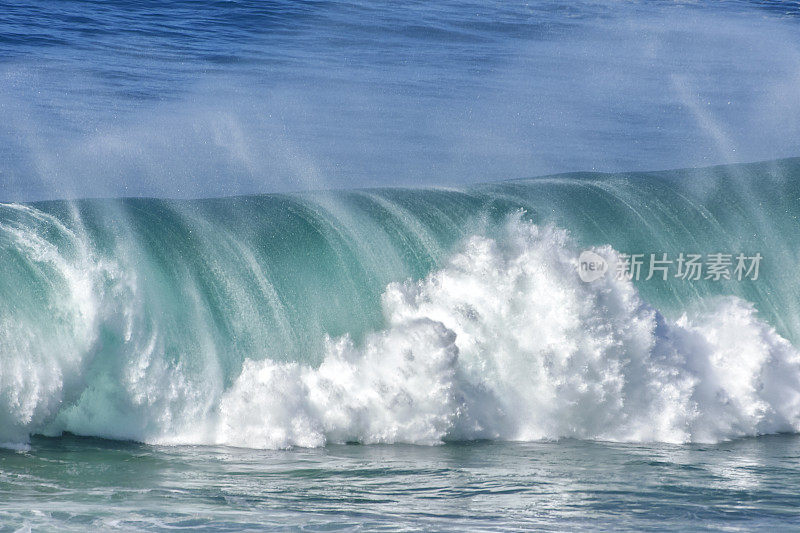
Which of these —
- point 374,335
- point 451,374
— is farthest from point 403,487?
point 374,335

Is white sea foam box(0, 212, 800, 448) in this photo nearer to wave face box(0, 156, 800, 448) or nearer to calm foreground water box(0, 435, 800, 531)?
wave face box(0, 156, 800, 448)

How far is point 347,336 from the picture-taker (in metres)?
9.62

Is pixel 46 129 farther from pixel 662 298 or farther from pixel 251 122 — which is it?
pixel 662 298

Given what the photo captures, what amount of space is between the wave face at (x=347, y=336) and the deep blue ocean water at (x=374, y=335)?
0.03 metres

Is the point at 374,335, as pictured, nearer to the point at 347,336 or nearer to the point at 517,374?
the point at 347,336

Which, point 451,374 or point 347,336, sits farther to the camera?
point 347,336

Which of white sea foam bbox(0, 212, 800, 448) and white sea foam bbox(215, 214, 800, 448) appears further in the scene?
white sea foam bbox(215, 214, 800, 448)

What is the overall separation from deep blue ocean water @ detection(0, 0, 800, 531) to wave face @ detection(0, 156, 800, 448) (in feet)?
0.08

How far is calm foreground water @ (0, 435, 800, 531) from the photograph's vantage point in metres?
6.59

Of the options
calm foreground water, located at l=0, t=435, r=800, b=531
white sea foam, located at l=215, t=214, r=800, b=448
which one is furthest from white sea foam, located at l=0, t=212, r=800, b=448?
calm foreground water, located at l=0, t=435, r=800, b=531

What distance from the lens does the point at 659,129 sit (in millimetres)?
19641

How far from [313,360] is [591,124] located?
11.4m

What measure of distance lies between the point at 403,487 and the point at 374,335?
230cm

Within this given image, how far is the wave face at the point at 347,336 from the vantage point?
8.84 metres
